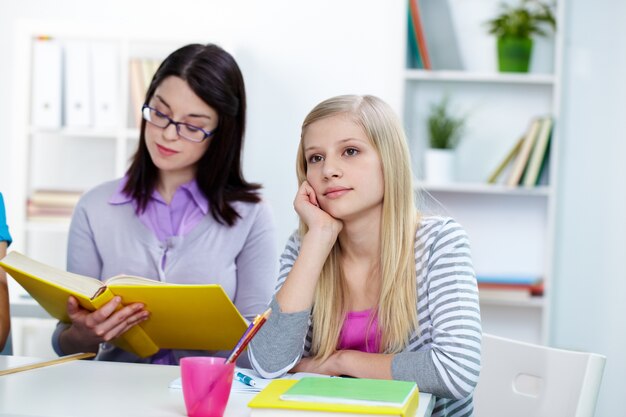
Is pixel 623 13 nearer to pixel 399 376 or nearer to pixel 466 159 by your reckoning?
pixel 466 159

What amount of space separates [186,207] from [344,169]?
658 mm

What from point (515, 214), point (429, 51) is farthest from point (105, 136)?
Result: point (515, 214)

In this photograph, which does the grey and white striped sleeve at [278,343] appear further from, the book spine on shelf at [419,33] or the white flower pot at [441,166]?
the book spine on shelf at [419,33]

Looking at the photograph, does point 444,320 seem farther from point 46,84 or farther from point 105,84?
point 46,84

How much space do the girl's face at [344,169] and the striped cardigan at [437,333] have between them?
14 centimetres

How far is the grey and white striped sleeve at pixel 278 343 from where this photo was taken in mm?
1594

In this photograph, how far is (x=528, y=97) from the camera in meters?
3.67

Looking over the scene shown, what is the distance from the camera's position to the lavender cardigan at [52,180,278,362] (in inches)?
86.2

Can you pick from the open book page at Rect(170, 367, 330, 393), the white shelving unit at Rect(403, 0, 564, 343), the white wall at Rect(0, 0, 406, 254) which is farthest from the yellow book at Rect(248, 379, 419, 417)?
the white wall at Rect(0, 0, 406, 254)

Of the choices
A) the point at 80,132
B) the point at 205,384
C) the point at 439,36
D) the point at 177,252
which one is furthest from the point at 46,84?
the point at 205,384

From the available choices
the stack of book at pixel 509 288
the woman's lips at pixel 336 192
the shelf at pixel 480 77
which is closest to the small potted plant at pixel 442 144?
the shelf at pixel 480 77

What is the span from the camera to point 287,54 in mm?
4020

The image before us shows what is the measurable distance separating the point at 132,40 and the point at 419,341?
2445 mm

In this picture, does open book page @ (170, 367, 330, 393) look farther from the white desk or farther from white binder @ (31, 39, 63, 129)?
white binder @ (31, 39, 63, 129)
